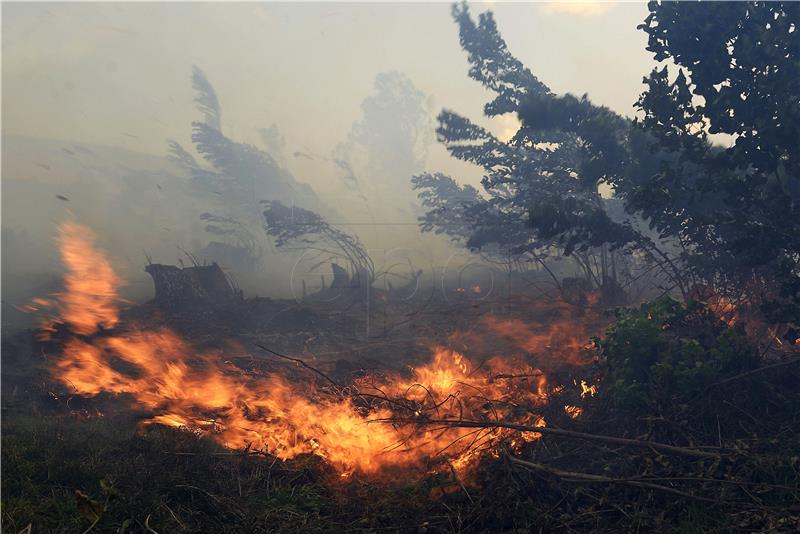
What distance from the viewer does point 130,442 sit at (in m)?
7.07

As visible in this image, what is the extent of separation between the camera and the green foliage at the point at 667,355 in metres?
7.39

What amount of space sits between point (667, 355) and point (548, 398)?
7.03ft

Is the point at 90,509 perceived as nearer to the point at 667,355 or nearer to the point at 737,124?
the point at 667,355

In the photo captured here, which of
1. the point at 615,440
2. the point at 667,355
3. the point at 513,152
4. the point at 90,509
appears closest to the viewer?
the point at 90,509

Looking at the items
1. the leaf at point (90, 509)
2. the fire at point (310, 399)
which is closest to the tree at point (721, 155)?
the fire at point (310, 399)

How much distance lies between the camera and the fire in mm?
7785

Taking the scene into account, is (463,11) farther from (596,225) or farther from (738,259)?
(738,259)

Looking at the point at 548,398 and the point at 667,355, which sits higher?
the point at 667,355

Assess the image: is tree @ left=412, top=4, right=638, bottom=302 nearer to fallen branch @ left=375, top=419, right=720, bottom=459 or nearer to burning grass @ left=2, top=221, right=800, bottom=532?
burning grass @ left=2, top=221, right=800, bottom=532

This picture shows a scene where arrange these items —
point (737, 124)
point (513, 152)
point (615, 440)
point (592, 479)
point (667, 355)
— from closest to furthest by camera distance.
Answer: point (592, 479), point (615, 440), point (667, 355), point (737, 124), point (513, 152)

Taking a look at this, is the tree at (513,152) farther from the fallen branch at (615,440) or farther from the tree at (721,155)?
the fallen branch at (615,440)

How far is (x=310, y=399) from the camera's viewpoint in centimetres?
997

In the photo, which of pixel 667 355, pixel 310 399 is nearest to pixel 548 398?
pixel 667 355

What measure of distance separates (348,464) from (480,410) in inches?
105
